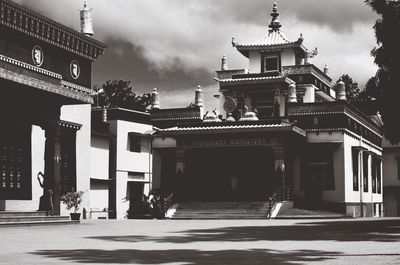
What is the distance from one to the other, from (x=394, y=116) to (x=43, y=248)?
12219mm

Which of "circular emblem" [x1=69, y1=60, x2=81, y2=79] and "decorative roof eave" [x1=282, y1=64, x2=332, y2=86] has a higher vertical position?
"decorative roof eave" [x1=282, y1=64, x2=332, y2=86]

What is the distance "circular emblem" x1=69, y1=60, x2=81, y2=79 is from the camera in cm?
3105

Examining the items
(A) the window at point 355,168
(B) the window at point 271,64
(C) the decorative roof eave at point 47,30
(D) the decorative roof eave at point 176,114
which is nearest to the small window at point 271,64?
(B) the window at point 271,64

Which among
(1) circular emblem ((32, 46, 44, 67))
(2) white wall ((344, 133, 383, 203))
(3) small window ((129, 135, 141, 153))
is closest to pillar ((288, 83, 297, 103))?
(2) white wall ((344, 133, 383, 203))

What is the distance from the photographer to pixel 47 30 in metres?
28.5

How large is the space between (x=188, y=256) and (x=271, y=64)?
1581 inches

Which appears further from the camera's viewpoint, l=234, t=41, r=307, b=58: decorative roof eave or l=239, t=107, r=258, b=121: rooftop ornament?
l=234, t=41, r=307, b=58: decorative roof eave

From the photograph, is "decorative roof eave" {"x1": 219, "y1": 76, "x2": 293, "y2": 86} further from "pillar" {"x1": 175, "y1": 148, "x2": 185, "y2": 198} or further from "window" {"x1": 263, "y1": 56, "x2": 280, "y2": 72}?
"pillar" {"x1": 175, "y1": 148, "x2": 185, "y2": 198}

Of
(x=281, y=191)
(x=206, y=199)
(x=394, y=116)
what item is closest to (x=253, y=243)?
(x=394, y=116)

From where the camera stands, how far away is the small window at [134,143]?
45.8 metres

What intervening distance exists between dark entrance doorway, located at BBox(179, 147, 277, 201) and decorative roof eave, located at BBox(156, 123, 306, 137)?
6.56ft

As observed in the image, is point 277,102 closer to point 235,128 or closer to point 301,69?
point 301,69

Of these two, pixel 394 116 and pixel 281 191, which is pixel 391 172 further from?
pixel 394 116

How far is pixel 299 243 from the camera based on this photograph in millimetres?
14820
